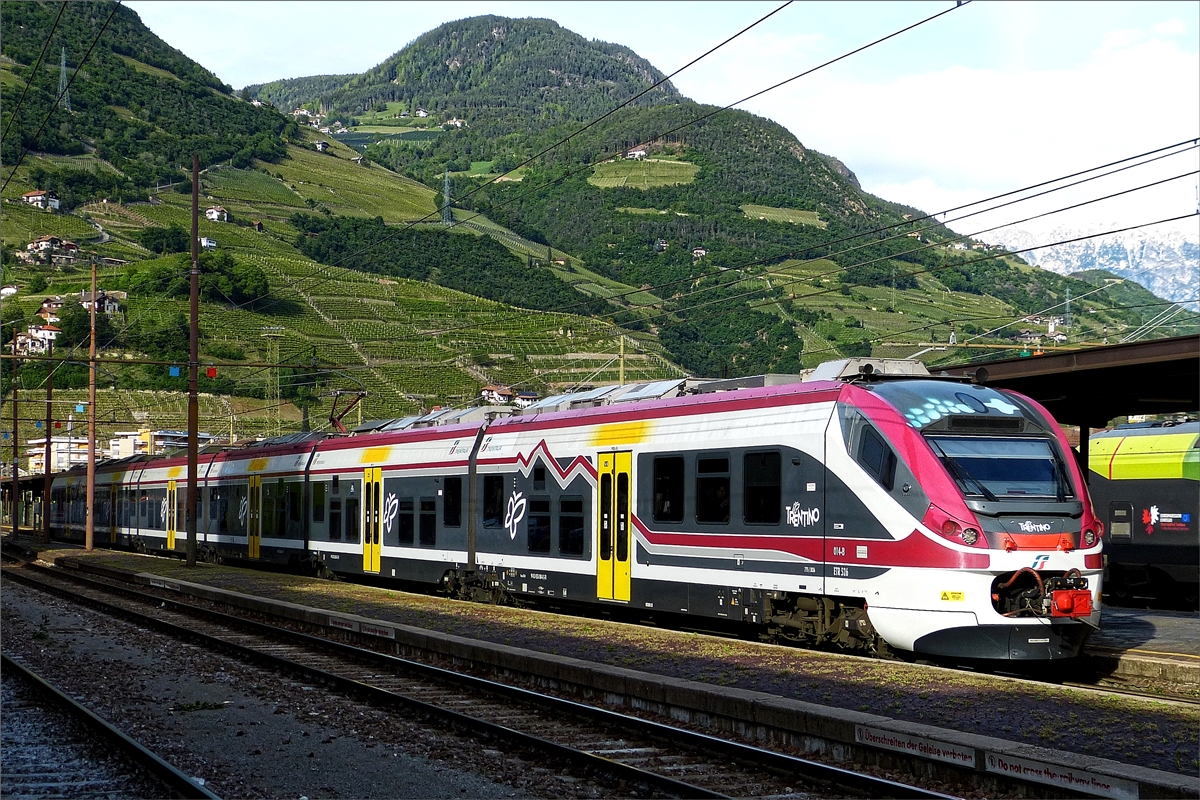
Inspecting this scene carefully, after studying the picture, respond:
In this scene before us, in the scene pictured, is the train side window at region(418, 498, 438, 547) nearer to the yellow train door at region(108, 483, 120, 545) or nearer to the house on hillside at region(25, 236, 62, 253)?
the yellow train door at region(108, 483, 120, 545)

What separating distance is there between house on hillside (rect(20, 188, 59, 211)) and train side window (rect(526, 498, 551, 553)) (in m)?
167

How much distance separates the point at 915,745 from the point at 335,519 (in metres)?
23.2

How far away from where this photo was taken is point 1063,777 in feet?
27.8

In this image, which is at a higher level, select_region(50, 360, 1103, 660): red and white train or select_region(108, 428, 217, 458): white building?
select_region(108, 428, 217, 458): white building

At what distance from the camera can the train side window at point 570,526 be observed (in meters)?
20.9

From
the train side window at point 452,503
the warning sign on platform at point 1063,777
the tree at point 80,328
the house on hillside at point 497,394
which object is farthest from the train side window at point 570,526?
the tree at point 80,328

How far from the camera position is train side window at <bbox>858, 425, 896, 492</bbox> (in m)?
14.8

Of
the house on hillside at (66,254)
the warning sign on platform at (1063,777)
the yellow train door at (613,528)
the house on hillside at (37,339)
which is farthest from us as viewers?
the house on hillside at (66,254)

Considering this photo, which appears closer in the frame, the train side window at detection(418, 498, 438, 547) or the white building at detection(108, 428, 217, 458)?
the train side window at detection(418, 498, 438, 547)

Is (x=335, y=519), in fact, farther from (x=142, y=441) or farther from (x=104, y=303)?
(x=104, y=303)

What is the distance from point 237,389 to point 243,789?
106748mm

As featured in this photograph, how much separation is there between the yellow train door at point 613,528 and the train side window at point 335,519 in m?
12.1

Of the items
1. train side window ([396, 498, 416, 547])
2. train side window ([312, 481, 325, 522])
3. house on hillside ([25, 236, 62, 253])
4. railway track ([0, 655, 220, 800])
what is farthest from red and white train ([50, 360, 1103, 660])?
house on hillside ([25, 236, 62, 253])

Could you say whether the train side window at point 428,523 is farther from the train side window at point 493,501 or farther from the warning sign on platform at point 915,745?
the warning sign on platform at point 915,745
